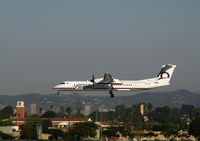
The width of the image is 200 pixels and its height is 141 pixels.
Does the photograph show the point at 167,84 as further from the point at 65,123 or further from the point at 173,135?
the point at 65,123

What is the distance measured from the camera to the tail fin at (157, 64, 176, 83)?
122 m

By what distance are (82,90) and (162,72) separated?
58.8 ft

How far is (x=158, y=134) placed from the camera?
155500mm

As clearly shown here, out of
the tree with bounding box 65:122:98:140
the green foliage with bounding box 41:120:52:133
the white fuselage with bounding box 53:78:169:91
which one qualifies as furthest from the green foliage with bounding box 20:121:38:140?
the white fuselage with bounding box 53:78:169:91

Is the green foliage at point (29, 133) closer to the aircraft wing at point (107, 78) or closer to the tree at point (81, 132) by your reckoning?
the tree at point (81, 132)

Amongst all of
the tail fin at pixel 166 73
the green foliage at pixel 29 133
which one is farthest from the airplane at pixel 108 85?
the green foliage at pixel 29 133

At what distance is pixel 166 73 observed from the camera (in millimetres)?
123000

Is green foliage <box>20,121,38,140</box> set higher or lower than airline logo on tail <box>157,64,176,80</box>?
lower

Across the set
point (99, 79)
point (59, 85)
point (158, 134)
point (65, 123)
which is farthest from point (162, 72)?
point (65, 123)

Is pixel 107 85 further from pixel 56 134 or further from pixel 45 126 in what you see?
pixel 45 126

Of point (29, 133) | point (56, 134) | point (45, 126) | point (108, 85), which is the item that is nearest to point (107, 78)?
point (108, 85)

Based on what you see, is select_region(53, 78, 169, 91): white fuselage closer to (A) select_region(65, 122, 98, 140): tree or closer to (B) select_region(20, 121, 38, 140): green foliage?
(A) select_region(65, 122, 98, 140): tree

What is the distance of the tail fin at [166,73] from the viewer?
4793 inches

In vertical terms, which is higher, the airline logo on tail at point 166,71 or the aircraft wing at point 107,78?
the airline logo on tail at point 166,71
